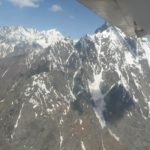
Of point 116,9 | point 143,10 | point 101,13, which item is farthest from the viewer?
point 101,13

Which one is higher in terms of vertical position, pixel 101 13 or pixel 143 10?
pixel 101 13

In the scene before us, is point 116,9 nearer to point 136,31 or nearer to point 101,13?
point 101,13

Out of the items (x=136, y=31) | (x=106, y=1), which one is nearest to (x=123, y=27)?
(x=136, y=31)

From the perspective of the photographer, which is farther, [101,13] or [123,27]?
[123,27]

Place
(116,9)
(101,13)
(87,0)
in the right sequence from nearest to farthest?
(87,0), (116,9), (101,13)

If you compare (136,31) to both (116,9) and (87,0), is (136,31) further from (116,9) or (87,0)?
(87,0)

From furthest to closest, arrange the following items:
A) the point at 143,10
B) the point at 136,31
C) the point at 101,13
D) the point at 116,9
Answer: the point at 136,31, the point at 101,13, the point at 116,9, the point at 143,10

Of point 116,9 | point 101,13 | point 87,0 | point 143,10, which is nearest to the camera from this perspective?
point 143,10

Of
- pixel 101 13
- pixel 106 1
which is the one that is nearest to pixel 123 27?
pixel 101 13

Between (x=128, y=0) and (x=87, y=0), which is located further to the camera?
(x=87, y=0)
